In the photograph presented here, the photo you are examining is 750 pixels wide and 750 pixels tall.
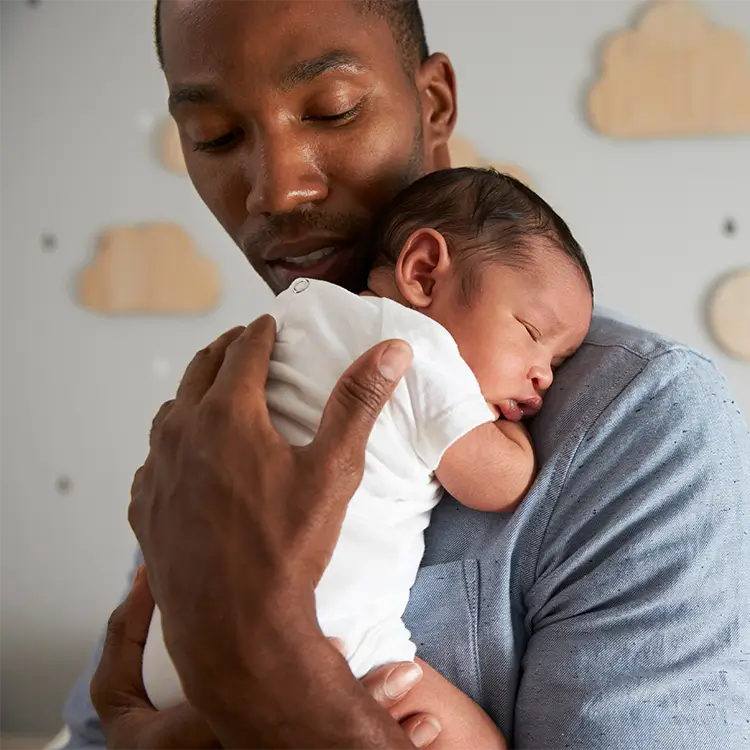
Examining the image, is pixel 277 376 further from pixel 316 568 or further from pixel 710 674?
pixel 710 674

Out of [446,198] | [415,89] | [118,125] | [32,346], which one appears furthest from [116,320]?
[446,198]

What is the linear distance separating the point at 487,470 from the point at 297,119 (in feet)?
1.65

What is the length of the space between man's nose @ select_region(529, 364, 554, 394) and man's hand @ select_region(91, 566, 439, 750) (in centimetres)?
32

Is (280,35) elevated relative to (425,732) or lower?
elevated

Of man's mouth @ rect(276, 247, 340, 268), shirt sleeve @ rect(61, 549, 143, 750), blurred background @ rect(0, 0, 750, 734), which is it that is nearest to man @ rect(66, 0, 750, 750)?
man's mouth @ rect(276, 247, 340, 268)

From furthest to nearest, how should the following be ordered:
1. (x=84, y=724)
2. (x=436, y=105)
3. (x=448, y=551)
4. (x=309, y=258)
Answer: (x=84, y=724)
(x=436, y=105)
(x=309, y=258)
(x=448, y=551)

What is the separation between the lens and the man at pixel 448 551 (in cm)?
73

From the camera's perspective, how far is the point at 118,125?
2709mm

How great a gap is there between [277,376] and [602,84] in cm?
189

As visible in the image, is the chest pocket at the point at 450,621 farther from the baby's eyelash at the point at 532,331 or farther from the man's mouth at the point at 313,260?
the man's mouth at the point at 313,260

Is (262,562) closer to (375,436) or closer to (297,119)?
(375,436)

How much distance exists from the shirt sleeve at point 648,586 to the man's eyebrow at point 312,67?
0.52 m

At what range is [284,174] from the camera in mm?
1095

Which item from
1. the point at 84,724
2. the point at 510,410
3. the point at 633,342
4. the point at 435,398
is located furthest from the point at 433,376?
the point at 84,724
